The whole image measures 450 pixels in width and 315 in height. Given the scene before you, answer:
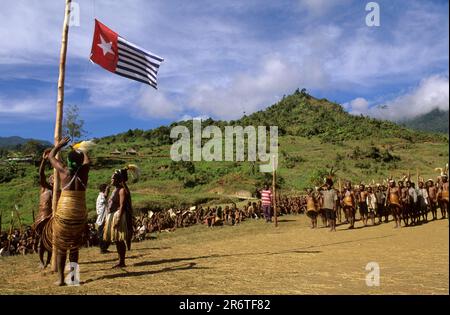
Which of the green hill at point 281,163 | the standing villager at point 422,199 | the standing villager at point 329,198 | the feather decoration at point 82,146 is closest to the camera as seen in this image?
the feather decoration at point 82,146

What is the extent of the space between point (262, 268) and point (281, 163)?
42902 mm

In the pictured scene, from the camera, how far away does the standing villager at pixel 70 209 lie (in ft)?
21.2

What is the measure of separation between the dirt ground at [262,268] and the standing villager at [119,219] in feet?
1.64

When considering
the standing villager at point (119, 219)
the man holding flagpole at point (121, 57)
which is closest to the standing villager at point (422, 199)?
the man holding flagpole at point (121, 57)

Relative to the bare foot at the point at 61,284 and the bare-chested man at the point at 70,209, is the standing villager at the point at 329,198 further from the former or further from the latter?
the bare foot at the point at 61,284

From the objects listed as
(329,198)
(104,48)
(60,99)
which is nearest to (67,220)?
(60,99)

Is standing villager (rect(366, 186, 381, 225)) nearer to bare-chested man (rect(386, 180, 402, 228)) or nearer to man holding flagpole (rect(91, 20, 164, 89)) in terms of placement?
bare-chested man (rect(386, 180, 402, 228))

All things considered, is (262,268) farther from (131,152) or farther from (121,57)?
(131,152)

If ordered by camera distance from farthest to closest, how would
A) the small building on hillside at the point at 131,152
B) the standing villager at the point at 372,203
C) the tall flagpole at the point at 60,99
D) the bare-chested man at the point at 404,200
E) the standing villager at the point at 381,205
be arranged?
the small building on hillside at the point at 131,152
the standing villager at the point at 381,205
the standing villager at the point at 372,203
the bare-chested man at the point at 404,200
the tall flagpole at the point at 60,99

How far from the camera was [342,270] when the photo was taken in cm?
731

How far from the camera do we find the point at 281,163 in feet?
165

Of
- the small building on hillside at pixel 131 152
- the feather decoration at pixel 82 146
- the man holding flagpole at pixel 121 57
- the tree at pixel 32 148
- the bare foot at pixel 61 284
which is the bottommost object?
the bare foot at pixel 61 284

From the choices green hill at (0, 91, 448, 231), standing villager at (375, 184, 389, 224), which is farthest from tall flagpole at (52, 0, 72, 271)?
green hill at (0, 91, 448, 231)
